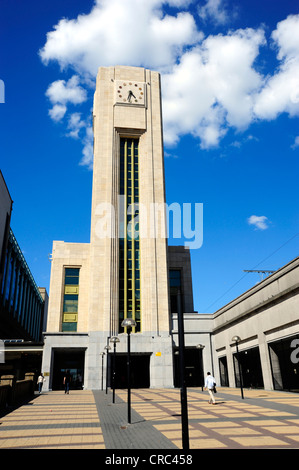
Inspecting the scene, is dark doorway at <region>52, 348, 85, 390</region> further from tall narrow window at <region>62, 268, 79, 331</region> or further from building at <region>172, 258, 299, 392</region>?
building at <region>172, 258, 299, 392</region>

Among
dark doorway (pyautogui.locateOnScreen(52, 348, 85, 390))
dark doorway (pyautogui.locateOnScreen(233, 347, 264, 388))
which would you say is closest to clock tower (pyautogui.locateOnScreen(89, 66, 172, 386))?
dark doorway (pyautogui.locateOnScreen(52, 348, 85, 390))

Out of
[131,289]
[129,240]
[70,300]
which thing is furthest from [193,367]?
[70,300]

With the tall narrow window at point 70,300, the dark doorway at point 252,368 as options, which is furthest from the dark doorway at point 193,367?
the tall narrow window at point 70,300

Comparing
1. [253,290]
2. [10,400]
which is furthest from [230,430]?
[253,290]

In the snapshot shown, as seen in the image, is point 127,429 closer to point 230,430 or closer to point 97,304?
point 230,430

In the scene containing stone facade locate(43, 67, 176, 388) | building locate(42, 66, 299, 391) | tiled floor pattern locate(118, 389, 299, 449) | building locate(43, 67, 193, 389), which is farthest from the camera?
building locate(43, 67, 193, 389)

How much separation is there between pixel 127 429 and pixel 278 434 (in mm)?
A: 5468

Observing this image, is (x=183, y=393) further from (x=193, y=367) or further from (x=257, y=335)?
(x=193, y=367)

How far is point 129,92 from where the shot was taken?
51.8 meters

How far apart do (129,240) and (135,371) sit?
16.3 meters

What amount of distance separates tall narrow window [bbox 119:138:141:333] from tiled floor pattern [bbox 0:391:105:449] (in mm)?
24824

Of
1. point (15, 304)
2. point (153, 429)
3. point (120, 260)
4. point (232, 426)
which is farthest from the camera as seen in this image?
point (15, 304)

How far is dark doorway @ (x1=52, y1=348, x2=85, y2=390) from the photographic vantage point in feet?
145

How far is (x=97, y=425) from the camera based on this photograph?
14711 millimetres
